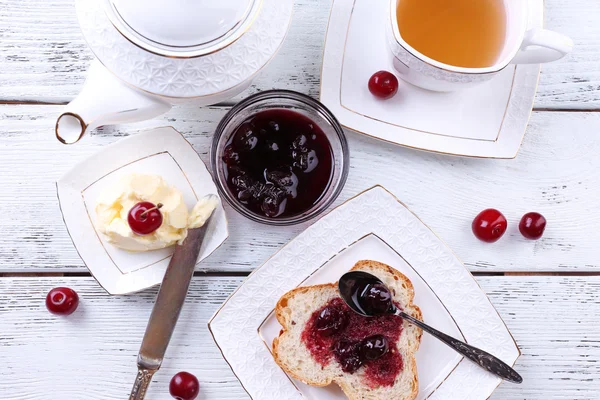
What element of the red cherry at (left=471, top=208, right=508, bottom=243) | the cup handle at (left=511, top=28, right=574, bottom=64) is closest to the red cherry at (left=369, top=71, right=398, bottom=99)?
the cup handle at (left=511, top=28, right=574, bottom=64)

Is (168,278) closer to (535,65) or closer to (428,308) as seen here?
(428,308)

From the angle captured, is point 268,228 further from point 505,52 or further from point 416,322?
point 505,52

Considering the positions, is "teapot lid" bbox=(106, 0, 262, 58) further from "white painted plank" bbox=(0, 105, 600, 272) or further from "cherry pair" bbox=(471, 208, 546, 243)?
"cherry pair" bbox=(471, 208, 546, 243)

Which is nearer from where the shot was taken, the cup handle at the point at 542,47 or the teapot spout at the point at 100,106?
the teapot spout at the point at 100,106

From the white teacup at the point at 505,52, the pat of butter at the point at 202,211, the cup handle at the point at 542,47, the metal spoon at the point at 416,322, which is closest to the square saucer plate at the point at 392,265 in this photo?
the metal spoon at the point at 416,322

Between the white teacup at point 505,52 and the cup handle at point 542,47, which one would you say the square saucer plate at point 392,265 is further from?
the cup handle at point 542,47

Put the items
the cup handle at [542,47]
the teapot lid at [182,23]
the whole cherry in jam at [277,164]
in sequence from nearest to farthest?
the teapot lid at [182,23]
the cup handle at [542,47]
the whole cherry in jam at [277,164]
